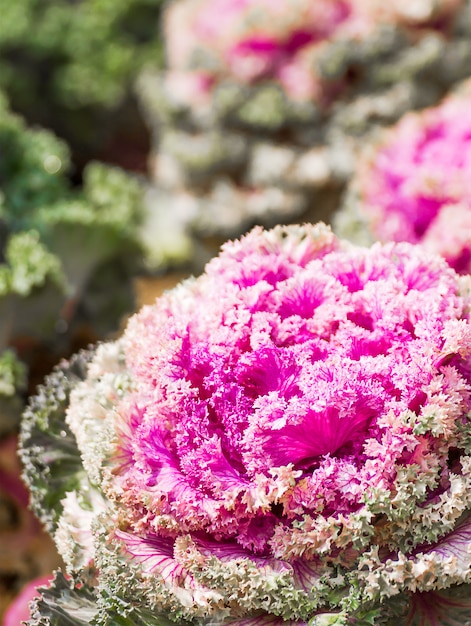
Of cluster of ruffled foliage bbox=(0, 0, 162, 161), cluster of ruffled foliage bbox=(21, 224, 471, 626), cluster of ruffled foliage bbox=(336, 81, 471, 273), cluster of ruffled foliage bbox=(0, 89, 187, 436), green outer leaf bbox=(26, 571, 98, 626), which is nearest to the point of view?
cluster of ruffled foliage bbox=(21, 224, 471, 626)

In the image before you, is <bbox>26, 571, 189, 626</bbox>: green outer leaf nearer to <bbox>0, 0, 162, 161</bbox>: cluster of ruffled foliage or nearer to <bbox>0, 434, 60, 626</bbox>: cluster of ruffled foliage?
<bbox>0, 434, 60, 626</bbox>: cluster of ruffled foliage

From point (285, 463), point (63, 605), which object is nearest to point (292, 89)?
point (285, 463)

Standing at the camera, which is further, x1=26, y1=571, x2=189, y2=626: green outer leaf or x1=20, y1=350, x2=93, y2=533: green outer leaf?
x1=20, y1=350, x2=93, y2=533: green outer leaf

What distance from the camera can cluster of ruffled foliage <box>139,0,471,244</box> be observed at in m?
2.72

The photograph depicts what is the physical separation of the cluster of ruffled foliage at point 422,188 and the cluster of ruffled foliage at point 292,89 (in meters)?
0.54

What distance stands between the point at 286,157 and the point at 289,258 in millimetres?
1558

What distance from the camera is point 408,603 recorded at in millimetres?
1148

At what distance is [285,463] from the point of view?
115 centimetres

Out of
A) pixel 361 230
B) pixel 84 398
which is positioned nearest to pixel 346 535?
pixel 84 398

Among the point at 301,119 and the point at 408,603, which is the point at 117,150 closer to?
the point at 301,119

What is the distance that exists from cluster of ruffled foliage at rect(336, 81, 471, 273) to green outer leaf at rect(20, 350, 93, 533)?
36.0 inches

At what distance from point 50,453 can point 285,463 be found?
1.75ft

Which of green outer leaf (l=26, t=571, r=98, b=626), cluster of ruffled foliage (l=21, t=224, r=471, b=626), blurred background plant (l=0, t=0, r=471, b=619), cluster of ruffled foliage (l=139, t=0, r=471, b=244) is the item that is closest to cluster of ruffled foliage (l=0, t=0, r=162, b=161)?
blurred background plant (l=0, t=0, r=471, b=619)

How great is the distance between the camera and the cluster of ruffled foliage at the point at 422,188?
1.82 m
